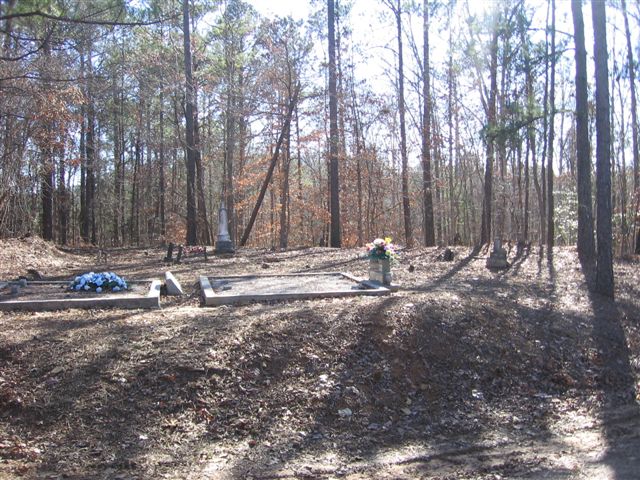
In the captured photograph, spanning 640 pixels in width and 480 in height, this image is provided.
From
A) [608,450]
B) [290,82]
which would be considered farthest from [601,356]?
[290,82]

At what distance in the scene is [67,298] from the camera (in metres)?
7.30

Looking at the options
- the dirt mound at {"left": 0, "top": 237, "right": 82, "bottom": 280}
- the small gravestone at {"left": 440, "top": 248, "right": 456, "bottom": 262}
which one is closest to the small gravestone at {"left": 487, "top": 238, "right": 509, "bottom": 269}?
the small gravestone at {"left": 440, "top": 248, "right": 456, "bottom": 262}

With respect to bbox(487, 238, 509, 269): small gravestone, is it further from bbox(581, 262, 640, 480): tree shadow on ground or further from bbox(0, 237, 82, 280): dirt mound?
bbox(0, 237, 82, 280): dirt mound

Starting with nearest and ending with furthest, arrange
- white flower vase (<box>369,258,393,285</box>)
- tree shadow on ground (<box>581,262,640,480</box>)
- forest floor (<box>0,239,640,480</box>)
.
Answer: forest floor (<box>0,239,640,480</box>) → tree shadow on ground (<box>581,262,640,480</box>) → white flower vase (<box>369,258,393,285</box>)

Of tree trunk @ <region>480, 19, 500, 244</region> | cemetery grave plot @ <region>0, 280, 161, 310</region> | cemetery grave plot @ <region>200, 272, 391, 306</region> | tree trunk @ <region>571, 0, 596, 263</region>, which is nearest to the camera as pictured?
cemetery grave plot @ <region>0, 280, 161, 310</region>

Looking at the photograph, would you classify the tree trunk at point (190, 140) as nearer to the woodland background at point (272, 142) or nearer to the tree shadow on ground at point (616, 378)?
the woodland background at point (272, 142)

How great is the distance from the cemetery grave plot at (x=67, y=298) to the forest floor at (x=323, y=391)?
294 mm

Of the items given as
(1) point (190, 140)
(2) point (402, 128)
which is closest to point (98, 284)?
(1) point (190, 140)

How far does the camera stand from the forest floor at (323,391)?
411cm

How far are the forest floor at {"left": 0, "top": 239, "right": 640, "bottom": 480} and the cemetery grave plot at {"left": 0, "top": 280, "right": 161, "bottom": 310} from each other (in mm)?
294

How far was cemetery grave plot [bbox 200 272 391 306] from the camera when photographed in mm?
7535

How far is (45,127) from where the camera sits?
14.8 m

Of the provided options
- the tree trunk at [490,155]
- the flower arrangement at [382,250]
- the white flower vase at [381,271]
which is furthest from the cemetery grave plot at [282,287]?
the tree trunk at [490,155]

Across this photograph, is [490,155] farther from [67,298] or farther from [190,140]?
[67,298]
